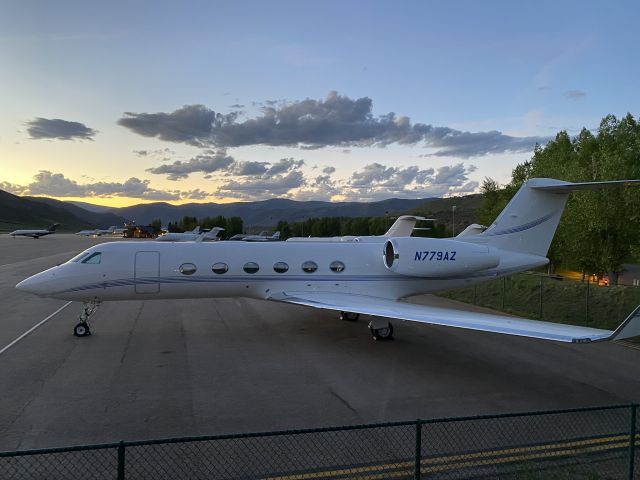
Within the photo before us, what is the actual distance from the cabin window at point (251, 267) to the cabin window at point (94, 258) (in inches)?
176

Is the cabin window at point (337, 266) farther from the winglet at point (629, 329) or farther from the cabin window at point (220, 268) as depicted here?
the winglet at point (629, 329)

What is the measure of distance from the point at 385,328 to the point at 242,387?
564 cm

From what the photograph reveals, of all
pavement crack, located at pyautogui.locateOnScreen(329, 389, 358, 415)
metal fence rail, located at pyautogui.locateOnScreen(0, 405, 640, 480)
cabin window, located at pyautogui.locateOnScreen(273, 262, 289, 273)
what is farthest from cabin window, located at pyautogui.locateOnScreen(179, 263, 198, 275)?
metal fence rail, located at pyautogui.locateOnScreen(0, 405, 640, 480)

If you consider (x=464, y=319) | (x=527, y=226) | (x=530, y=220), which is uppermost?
(x=530, y=220)

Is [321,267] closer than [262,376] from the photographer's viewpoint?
No

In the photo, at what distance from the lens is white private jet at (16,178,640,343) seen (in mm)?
14516

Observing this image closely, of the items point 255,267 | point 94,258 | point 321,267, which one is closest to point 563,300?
point 321,267

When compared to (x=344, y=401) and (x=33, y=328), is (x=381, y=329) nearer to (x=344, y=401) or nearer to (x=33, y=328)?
(x=344, y=401)

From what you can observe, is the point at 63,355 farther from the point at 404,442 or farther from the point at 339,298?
the point at 404,442

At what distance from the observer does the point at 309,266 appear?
51.6ft

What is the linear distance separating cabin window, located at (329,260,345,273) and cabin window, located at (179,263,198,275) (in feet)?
14.4

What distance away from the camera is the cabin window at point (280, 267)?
15.5 metres

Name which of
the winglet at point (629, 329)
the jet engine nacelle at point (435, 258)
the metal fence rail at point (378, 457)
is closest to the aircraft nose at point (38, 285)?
the metal fence rail at point (378, 457)

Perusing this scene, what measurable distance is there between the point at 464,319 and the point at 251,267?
687 centimetres
